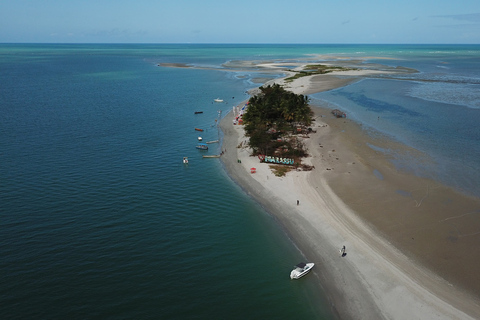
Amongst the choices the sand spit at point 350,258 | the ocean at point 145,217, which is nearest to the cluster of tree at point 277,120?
the ocean at point 145,217

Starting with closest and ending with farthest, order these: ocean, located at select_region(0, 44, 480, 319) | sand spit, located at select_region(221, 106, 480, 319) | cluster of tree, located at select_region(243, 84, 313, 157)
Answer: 1. sand spit, located at select_region(221, 106, 480, 319)
2. ocean, located at select_region(0, 44, 480, 319)
3. cluster of tree, located at select_region(243, 84, 313, 157)

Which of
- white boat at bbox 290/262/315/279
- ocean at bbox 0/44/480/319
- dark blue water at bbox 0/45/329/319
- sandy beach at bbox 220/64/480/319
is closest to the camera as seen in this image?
dark blue water at bbox 0/45/329/319

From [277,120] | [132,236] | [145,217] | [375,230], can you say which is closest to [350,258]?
[375,230]

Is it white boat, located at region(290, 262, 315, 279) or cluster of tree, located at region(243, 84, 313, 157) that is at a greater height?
cluster of tree, located at region(243, 84, 313, 157)

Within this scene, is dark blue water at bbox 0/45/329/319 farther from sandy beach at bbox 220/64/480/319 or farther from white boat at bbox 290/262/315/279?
sandy beach at bbox 220/64/480/319

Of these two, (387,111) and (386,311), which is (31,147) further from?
(387,111)

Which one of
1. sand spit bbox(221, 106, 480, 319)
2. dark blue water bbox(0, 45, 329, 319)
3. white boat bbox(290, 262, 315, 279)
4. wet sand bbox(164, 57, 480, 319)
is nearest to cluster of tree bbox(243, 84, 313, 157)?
wet sand bbox(164, 57, 480, 319)

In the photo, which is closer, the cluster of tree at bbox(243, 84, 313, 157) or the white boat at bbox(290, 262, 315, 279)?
the white boat at bbox(290, 262, 315, 279)


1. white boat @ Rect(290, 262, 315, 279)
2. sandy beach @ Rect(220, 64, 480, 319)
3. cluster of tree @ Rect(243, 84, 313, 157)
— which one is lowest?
sandy beach @ Rect(220, 64, 480, 319)
